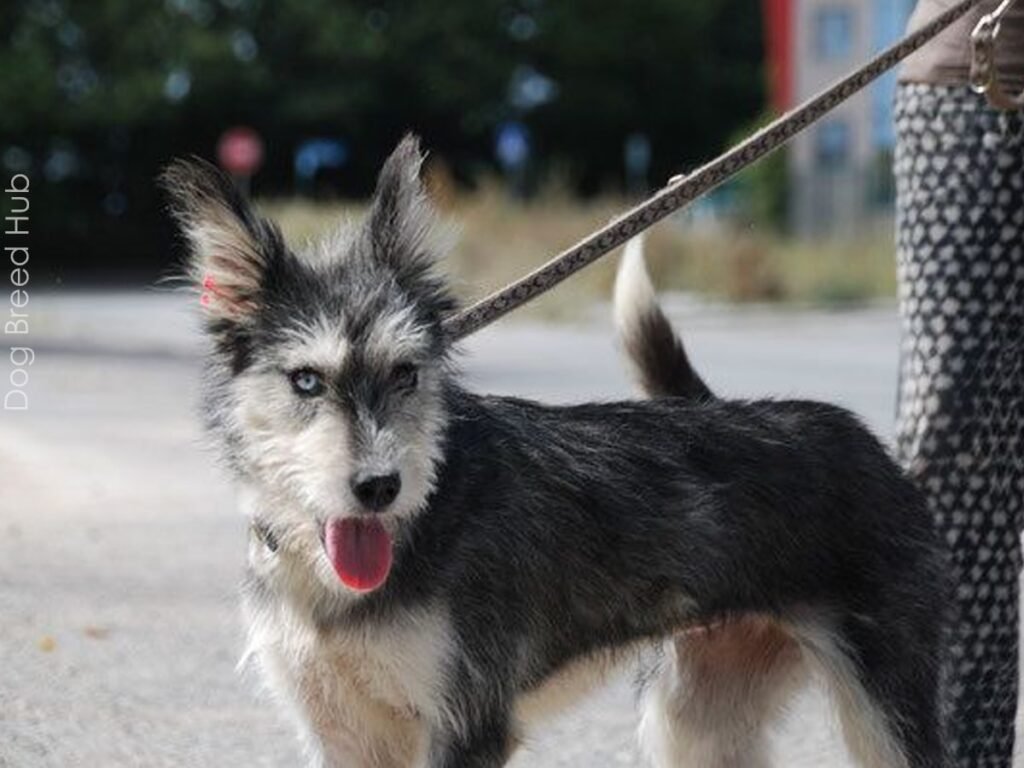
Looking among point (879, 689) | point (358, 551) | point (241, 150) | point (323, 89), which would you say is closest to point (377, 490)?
point (358, 551)

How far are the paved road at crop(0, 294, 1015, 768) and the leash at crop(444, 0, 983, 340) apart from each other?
42cm

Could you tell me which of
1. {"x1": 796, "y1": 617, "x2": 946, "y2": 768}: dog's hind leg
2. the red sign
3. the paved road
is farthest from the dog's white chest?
the red sign

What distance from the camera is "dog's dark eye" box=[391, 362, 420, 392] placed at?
429 centimetres

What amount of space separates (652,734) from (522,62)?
57.7 m

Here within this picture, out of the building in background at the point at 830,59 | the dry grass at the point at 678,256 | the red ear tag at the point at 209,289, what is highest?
the building in background at the point at 830,59

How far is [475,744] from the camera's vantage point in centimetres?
447

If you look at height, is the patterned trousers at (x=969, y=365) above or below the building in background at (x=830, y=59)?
below

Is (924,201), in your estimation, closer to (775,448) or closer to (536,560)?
(775,448)

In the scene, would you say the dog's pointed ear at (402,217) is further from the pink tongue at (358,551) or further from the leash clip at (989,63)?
the leash clip at (989,63)

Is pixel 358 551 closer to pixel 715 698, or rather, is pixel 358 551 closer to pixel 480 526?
pixel 480 526

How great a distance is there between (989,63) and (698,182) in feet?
2.34

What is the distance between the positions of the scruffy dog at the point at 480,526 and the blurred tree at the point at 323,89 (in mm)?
47802

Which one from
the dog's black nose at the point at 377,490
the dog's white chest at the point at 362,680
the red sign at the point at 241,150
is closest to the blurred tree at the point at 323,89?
the red sign at the point at 241,150

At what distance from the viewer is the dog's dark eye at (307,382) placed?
4.25m
